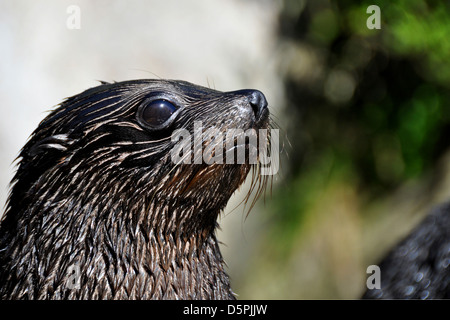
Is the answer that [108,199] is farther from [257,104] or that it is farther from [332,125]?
[332,125]

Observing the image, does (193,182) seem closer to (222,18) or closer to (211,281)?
(211,281)

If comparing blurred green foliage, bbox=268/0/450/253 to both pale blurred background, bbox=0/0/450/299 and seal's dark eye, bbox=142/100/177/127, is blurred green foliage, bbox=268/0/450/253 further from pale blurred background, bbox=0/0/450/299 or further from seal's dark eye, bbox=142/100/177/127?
seal's dark eye, bbox=142/100/177/127

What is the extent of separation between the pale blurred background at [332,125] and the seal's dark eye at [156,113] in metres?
4.17

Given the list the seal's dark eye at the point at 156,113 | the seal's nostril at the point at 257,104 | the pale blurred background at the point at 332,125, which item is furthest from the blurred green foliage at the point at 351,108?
the seal's dark eye at the point at 156,113

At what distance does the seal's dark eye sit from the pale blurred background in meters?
4.17

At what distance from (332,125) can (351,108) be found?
0.35m

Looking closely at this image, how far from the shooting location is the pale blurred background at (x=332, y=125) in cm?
813

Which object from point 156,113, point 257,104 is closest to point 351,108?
point 257,104

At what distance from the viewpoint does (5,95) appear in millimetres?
6672

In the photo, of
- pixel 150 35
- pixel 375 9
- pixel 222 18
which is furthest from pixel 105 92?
pixel 375 9

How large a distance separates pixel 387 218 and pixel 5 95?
207 inches

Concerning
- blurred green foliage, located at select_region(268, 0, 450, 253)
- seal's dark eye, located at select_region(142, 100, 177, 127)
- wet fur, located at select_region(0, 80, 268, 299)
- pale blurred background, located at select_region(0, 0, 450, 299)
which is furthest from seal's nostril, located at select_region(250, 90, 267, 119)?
blurred green foliage, located at select_region(268, 0, 450, 253)

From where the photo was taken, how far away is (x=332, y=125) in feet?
28.8
